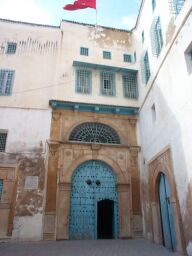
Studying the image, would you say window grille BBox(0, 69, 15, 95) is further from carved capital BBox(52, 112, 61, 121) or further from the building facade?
carved capital BBox(52, 112, 61, 121)

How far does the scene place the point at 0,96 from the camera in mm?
11180

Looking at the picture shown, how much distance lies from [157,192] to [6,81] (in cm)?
870

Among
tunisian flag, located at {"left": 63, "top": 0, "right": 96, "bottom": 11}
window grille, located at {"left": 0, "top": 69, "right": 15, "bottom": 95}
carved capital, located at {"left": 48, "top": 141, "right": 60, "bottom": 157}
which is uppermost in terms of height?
tunisian flag, located at {"left": 63, "top": 0, "right": 96, "bottom": 11}

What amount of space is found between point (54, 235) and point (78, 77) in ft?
24.7

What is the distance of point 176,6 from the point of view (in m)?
8.05

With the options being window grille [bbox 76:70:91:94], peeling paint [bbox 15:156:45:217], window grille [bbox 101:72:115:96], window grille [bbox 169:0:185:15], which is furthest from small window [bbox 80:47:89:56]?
peeling paint [bbox 15:156:45:217]

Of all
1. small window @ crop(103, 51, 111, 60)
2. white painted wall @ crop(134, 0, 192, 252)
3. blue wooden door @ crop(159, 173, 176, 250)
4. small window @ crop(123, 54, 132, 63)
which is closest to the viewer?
white painted wall @ crop(134, 0, 192, 252)

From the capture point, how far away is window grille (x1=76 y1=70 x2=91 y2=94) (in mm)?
11979

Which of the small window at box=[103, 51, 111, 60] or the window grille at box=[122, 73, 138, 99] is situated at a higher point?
the small window at box=[103, 51, 111, 60]

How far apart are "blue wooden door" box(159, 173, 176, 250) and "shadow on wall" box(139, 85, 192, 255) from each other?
2.79 feet

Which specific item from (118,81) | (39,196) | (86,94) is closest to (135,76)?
(118,81)

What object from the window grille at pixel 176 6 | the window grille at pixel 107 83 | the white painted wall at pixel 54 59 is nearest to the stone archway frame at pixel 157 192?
the white painted wall at pixel 54 59

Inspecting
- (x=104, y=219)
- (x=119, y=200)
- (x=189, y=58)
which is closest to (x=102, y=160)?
(x=119, y=200)

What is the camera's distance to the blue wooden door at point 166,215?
25.2 feet
